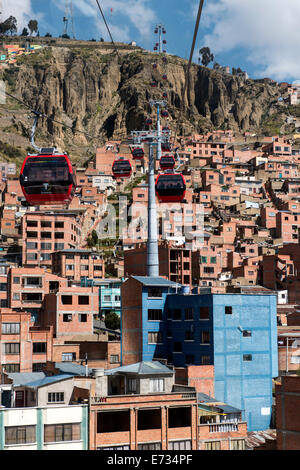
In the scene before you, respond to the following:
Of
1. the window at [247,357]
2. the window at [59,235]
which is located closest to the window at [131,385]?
the window at [247,357]

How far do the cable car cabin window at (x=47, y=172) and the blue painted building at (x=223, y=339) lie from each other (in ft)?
57.6

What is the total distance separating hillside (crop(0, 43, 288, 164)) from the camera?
568 ft

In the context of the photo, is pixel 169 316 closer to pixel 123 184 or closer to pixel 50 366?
pixel 50 366

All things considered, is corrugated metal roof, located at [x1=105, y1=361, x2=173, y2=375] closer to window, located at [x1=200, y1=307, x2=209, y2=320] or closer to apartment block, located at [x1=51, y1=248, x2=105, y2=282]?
window, located at [x1=200, y1=307, x2=209, y2=320]

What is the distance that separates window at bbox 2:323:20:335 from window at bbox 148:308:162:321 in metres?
9.77

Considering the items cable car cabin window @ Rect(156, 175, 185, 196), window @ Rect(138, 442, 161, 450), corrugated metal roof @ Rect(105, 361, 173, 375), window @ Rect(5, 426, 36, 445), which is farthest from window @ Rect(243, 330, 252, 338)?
window @ Rect(5, 426, 36, 445)

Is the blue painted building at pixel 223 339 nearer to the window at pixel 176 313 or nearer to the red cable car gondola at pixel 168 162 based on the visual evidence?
the window at pixel 176 313

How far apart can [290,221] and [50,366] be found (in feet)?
204

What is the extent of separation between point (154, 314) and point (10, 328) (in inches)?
421

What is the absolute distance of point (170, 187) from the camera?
159 ft
